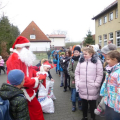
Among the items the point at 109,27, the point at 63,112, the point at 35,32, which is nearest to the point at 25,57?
the point at 63,112

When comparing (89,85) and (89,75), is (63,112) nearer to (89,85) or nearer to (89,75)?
(89,85)

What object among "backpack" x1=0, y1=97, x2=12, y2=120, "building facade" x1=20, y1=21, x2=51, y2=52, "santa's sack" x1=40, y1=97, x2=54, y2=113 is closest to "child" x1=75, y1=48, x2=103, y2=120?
"santa's sack" x1=40, y1=97, x2=54, y2=113

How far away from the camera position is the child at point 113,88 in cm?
240

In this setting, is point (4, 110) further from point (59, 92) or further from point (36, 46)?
point (36, 46)

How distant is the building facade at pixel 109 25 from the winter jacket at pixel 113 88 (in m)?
15.4

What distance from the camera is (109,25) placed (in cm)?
1936

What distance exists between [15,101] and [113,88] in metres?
1.69

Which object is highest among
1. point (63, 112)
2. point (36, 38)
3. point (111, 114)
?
point (36, 38)

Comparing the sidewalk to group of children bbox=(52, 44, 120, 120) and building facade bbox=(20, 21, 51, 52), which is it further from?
building facade bbox=(20, 21, 51, 52)

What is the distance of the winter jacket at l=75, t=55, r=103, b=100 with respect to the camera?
305 cm

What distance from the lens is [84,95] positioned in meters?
3.15

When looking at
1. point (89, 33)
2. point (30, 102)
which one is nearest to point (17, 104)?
point (30, 102)

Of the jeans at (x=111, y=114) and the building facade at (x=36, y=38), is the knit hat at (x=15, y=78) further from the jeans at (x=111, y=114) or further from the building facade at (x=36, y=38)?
the building facade at (x=36, y=38)

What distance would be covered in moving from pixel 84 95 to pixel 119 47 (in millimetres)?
15688
